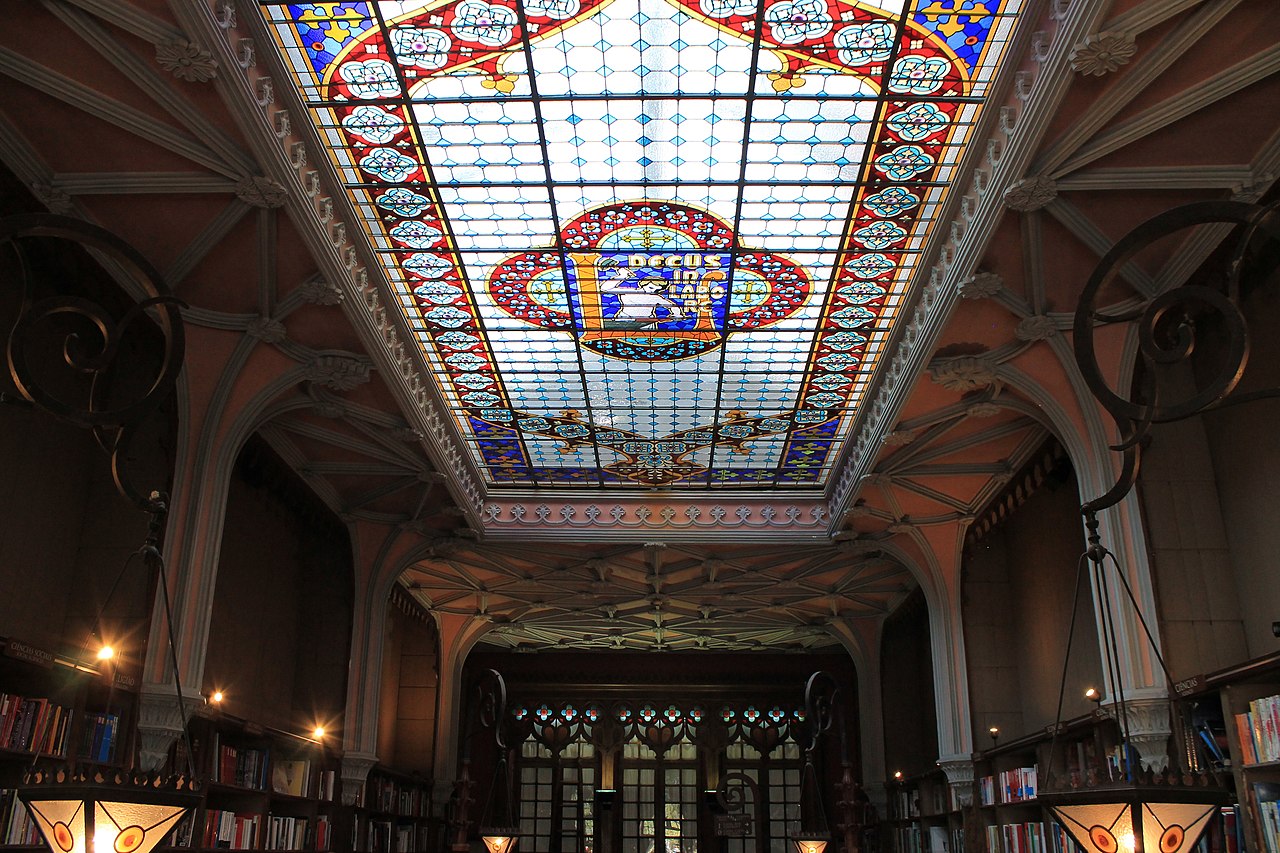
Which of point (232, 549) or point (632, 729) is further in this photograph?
point (632, 729)

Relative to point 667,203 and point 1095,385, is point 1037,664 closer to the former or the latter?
point 667,203

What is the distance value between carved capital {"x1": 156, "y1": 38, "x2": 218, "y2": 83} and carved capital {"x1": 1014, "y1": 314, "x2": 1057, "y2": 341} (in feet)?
19.2

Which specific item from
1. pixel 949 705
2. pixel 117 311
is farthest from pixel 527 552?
pixel 117 311

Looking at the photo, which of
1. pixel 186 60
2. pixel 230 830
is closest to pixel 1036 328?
pixel 186 60

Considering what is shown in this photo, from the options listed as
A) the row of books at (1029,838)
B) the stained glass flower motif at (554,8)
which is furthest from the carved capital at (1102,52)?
the row of books at (1029,838)

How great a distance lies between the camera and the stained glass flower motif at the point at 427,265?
894 cm

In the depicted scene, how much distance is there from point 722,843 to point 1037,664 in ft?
35.9

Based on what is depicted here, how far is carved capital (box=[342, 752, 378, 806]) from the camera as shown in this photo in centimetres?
1291

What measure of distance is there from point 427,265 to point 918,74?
4.21 m

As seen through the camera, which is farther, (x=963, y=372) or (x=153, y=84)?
(x=963, y=372)

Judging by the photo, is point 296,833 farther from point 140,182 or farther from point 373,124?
point 373,124

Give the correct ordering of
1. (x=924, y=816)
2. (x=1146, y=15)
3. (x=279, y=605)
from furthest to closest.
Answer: (x=924, y=816) → (x=279, y=605) → (x=1146, y=15)

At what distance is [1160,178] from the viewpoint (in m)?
6.88

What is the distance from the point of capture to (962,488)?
41.4ft
